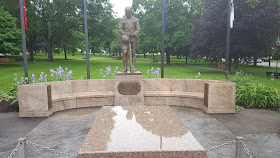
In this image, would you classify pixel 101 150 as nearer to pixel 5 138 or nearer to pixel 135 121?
pixel 135 121

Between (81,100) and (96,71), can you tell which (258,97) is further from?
(96,71)

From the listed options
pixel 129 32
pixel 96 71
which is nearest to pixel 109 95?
pixel 129 32

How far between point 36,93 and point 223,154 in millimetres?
6174

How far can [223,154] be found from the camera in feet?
15.5

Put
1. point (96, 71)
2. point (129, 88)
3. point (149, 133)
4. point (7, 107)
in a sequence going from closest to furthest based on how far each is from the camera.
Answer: point (149, 133), point (7, 107), point (129, 88), point (96, 71)

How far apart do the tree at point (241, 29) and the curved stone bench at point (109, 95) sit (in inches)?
613

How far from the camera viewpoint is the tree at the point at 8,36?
29794 mm

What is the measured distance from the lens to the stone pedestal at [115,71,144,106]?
8.84 m

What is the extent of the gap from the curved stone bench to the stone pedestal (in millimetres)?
423

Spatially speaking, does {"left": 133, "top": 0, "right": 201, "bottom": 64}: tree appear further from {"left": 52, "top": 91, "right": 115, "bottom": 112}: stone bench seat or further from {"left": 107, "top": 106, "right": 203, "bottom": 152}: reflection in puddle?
{"left": 107, "top": 106, "right": 203, "bottom": 152}: reflection in puddle

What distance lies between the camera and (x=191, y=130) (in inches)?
246

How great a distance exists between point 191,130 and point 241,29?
19702mm

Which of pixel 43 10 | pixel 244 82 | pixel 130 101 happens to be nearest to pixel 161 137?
pixel 130 101

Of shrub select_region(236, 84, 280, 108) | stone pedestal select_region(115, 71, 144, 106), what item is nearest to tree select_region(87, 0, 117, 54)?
Result: stone pedestal select_region(115, 71, 144, 106)
